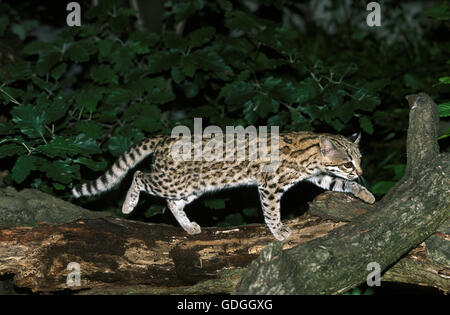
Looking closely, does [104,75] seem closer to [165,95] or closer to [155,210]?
[165,95]

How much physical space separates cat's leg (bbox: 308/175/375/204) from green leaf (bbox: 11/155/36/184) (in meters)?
3.10

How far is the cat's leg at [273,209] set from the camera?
186 inches

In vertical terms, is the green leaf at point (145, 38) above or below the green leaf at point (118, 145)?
above

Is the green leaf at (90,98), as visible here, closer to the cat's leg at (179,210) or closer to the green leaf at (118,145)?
the green leaf at (118,145)

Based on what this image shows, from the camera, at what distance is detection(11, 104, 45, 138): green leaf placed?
5082 millimetres

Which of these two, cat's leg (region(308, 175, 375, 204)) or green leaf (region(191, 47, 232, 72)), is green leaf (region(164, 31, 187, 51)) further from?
cat's leg (region(308, 175, 375, 204))

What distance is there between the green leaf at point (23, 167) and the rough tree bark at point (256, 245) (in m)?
0.48

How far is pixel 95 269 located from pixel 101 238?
288 millimetres

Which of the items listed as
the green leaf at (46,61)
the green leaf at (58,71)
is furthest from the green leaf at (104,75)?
the green leaf at (46,61)

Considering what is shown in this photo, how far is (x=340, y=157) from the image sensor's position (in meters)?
5.14

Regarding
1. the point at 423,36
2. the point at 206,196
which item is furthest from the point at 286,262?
the point at 423,36

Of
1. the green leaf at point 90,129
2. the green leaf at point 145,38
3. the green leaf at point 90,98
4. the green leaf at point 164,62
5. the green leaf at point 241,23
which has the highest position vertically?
the green leaf at point 241,23

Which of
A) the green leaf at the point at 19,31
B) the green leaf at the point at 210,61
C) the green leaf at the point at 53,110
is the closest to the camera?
the green leaf at the point at 53,110

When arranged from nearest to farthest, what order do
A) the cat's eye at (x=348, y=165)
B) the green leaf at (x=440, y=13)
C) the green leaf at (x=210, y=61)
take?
1. the cat's eye at (x=348, y=165)
2. the green leaf at (x=440, y=13)
3. the green leaf at (x=210, y=61)
